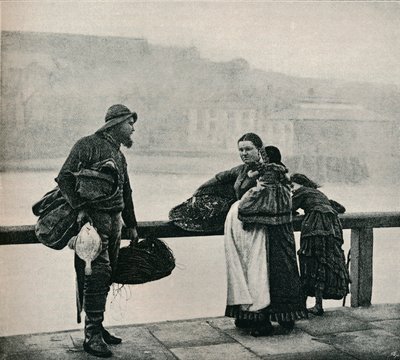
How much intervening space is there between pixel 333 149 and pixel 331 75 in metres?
0.81

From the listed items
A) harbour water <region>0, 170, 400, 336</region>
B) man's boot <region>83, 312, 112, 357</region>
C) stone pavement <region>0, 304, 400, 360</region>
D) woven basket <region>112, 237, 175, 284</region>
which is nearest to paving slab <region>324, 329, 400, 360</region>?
stone pavement <region>0, 304, 400, 360</region>

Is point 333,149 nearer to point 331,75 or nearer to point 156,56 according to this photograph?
point 331,75

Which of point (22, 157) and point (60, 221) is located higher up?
point (22, 157)

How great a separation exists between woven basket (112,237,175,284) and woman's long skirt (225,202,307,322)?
671mm

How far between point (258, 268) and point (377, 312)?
1.70 m

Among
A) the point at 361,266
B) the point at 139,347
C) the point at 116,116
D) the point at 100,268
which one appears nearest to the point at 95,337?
the point at 139,347

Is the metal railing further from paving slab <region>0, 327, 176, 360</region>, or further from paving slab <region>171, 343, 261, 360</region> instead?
paving slab <region>0, 327, 176, 360</region>

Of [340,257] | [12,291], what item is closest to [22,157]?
[12,291]

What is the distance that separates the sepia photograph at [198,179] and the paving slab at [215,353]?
0.02 metres

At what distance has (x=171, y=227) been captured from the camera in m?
6.57

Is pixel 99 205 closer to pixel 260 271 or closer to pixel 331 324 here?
pixel 260 271

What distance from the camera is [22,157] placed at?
6.20 metres

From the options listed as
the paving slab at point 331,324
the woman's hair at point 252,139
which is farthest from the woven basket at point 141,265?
the paving slab at point 331,324

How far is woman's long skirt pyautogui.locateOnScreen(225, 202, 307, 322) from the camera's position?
638 cm
